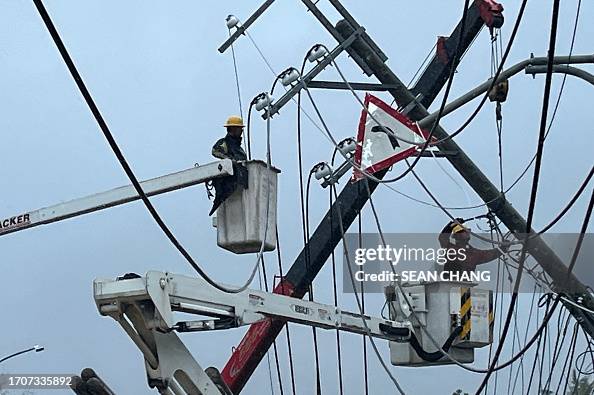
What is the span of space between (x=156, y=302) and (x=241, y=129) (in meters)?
2.61

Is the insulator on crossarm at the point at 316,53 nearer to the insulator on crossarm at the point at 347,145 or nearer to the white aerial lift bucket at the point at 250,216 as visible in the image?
the insulator on crossarm at the point at 347,145

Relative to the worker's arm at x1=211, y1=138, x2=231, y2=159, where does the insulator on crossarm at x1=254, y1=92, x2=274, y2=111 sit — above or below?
above

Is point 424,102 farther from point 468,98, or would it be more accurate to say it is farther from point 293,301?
point 293,301

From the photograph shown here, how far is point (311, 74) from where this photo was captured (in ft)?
36.7

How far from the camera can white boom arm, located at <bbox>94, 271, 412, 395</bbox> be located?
739 centimetres

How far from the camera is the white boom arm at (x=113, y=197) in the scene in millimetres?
8500

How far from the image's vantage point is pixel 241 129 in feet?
31.4

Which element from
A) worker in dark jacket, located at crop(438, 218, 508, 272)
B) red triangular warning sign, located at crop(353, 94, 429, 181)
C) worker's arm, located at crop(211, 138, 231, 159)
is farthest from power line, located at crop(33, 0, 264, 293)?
worker in dark jacket, located at crop(438, 218, 508, 272)

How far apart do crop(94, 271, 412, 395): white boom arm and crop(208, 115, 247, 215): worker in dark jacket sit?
80 cm

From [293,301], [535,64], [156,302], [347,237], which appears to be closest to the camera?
[156,302]

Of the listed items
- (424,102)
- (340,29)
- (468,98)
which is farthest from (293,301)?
(424,102)

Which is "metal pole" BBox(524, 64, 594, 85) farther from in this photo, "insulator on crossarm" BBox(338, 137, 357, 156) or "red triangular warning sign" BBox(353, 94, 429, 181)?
"insulator on crossarm" BBox(338, 137, 357, 156)

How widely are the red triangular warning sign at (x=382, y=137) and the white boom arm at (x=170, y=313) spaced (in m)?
2.58

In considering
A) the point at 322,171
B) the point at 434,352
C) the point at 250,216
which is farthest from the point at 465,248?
the point at 250,216
